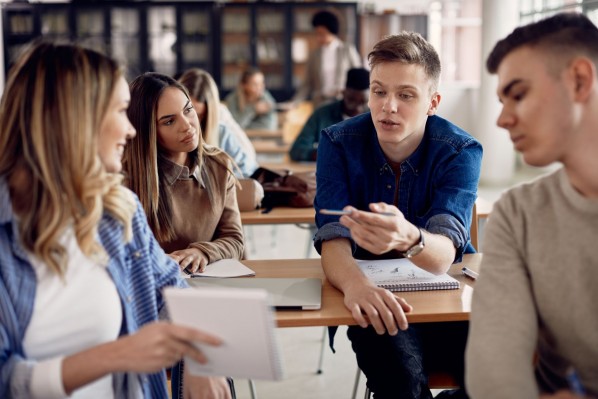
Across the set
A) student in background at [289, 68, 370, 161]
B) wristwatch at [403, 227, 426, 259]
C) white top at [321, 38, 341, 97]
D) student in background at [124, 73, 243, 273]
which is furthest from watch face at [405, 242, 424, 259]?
white top at [321, 38, 341, 97]

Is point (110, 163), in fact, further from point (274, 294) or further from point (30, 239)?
point (274, 294)

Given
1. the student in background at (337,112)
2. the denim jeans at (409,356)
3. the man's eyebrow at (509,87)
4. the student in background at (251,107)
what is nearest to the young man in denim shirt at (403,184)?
the denim jeans at (409,356)

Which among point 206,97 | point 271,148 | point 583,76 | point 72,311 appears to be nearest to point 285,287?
point 72,311

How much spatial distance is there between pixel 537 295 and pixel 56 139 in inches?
36.9

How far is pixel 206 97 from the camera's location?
3.80 m

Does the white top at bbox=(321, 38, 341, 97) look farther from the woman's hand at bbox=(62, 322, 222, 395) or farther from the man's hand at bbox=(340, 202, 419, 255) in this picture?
the woman's hand at bbox=(62, 322, 222, 395)

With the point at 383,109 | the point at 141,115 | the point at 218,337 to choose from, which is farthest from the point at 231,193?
the point at 218,337

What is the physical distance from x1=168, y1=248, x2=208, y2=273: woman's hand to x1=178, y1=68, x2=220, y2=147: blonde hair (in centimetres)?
146

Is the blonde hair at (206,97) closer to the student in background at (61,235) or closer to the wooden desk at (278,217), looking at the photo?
the wooden desk at (278,217)

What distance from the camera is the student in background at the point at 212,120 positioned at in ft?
12.1

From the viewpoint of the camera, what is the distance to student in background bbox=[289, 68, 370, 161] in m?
4.49

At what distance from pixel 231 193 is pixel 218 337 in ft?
4.13

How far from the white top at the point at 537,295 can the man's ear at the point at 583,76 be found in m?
0.16

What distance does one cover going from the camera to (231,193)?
2471 millimetres
